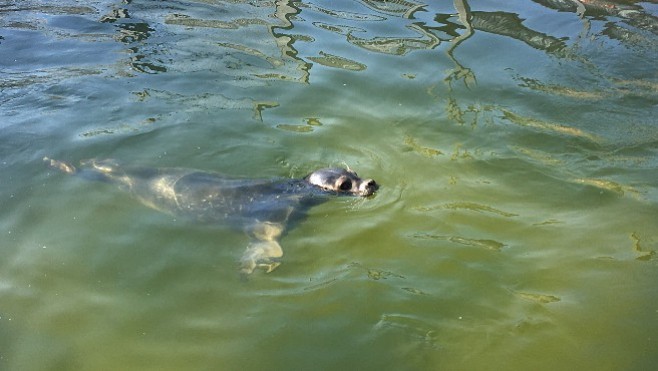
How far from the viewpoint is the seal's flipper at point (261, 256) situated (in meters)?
5.07

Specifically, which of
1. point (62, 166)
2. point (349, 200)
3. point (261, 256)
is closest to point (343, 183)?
point (349, 200)

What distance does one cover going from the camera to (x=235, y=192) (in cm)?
595

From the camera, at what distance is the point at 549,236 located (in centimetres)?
546

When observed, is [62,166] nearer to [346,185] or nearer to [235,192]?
[235,192]

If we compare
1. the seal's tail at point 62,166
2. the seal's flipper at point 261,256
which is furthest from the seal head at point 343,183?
the seal's tail at point 62,166

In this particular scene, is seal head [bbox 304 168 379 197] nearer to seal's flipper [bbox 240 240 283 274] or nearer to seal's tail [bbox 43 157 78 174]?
seal's flipper [bbox 240 240 283 274]

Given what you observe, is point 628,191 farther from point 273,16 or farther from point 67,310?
point 273,16

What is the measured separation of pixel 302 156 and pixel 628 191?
3519 mm

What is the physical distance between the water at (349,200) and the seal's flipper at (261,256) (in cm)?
9

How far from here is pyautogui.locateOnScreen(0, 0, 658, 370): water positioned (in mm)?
4379

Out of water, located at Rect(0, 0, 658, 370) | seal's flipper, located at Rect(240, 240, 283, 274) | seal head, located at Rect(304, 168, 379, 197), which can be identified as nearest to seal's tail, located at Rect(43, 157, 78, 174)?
water, located at Rect(0, 0, 658, 370)

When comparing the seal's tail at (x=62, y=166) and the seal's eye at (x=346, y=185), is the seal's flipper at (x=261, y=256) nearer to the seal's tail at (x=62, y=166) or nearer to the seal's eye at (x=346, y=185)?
the seal's eye at (x=346, y=185)

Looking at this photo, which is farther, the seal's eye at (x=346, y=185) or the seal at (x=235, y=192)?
the seal's eye at (x=346, y=185)

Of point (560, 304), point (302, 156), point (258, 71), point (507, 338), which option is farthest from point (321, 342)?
point (258, 71)
